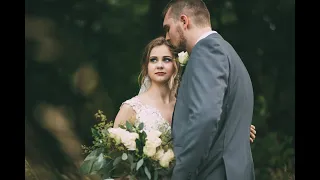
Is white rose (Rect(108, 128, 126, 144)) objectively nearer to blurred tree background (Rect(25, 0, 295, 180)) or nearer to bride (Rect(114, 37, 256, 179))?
bride (Rect(114, 37, 256, 179))

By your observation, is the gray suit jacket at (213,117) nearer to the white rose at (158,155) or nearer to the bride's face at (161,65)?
the white rose at (158,155)

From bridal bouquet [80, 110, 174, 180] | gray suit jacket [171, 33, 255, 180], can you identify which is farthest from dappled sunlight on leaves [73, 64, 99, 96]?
gray suit jacket [171, 33, 255, 180]

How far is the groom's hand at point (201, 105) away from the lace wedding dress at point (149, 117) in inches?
20.0

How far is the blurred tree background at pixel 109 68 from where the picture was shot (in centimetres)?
374

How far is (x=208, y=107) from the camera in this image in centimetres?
236

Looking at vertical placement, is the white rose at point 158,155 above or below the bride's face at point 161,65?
below

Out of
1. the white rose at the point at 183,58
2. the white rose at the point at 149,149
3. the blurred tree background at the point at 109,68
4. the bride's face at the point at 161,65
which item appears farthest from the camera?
the blurred tree background at the point at 109,68

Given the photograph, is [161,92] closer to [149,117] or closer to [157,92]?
[157,92]

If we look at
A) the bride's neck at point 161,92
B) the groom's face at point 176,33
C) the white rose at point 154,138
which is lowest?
the white rose at point 154,138

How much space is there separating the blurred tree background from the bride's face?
2.44 ft

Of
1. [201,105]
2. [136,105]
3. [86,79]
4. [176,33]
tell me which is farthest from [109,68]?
[201,105]

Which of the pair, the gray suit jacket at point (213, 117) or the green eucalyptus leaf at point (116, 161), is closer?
the gray suit jacket at point (213, 117)

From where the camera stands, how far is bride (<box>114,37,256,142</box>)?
9.89ft

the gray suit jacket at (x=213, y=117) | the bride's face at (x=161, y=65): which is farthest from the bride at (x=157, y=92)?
the gray suit jacket at (x=213, y=117)
